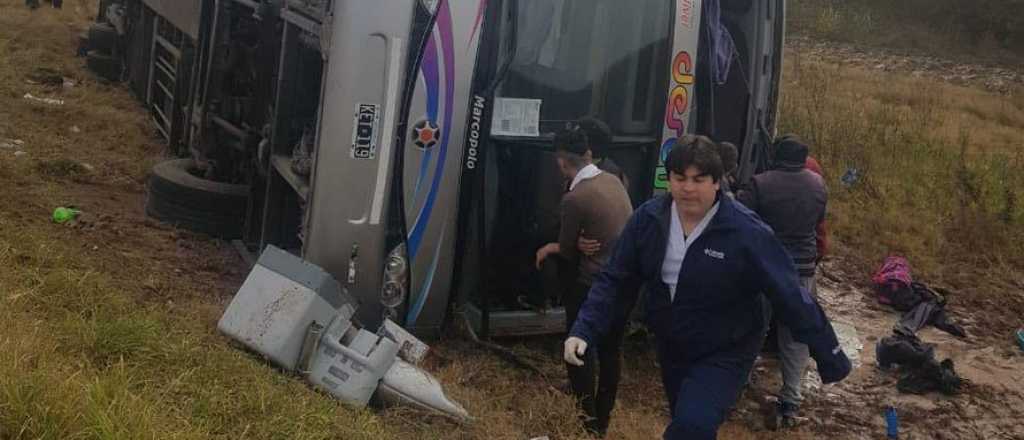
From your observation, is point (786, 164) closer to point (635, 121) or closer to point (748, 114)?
point (748, 114)

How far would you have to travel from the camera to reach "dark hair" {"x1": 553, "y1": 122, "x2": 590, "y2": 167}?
4691mm

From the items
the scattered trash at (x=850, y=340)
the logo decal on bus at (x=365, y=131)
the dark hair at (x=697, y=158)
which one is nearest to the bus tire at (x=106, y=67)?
the logo decal on bus at (x=365, y=131)

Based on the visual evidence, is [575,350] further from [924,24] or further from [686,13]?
[924,24]

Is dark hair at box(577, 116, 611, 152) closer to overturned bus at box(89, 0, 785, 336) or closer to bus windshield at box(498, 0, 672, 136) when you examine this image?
overturned bus at box(89, 0, 785, 336)

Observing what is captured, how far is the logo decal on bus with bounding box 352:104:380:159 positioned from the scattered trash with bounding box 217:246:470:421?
55cm

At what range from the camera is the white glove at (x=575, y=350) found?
3672 mm

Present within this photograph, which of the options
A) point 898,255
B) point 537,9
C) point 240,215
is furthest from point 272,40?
point 898,255

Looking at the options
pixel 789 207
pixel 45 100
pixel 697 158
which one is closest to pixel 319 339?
pixel 697 158

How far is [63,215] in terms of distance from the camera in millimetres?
6395

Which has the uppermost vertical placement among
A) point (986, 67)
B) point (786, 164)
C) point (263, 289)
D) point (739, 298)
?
point (986, 67)

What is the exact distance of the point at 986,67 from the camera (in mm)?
29500

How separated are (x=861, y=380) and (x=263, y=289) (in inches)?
133

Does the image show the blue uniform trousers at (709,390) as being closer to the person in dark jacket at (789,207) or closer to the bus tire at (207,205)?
the person in dark jacket at (789,207)

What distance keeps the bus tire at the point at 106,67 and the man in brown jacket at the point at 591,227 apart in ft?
28.5
